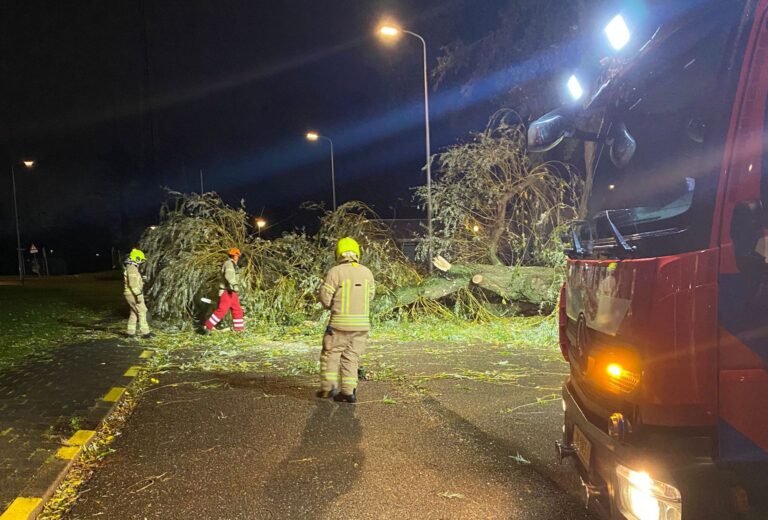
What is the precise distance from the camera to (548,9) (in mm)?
11648

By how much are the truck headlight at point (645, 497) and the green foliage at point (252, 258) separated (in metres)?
7.84

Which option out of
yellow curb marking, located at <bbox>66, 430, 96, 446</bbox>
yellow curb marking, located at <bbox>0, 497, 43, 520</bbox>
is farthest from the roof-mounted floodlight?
yellow curb marking, located at <bbox>66, 430, 96, 446</bbox>

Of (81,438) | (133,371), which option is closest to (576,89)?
(81,438)

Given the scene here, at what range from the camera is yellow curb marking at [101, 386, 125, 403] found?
205 inches

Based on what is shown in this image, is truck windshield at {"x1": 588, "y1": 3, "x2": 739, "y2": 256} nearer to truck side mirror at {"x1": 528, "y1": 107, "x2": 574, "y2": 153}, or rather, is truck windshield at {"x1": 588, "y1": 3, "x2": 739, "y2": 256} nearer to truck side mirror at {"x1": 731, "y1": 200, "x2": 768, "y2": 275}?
truck side mirror at {"x1": 731, "y1": 200, "x2": 768, "y2": 275}

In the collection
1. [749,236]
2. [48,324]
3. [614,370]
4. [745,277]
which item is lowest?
[48,324]

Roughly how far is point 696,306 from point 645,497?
728mm

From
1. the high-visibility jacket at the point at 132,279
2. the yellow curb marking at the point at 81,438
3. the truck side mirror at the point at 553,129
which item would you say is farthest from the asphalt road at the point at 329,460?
the high-visibility jacket at the point at 132,279

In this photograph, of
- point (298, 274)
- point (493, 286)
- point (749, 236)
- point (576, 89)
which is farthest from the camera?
point (298, 274)

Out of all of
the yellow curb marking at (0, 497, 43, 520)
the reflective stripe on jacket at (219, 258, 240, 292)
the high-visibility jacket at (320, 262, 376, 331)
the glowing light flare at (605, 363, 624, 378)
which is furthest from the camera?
the reflective stripe on jacket at (219, 258, 240, 292)

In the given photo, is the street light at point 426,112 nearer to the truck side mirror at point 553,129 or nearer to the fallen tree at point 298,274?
the fallen tree at point 298,274

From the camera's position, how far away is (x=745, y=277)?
179cm

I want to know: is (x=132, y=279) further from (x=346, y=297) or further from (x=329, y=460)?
Answer: (x=329, y=460)

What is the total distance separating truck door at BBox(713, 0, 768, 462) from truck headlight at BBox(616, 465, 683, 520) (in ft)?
0.73
